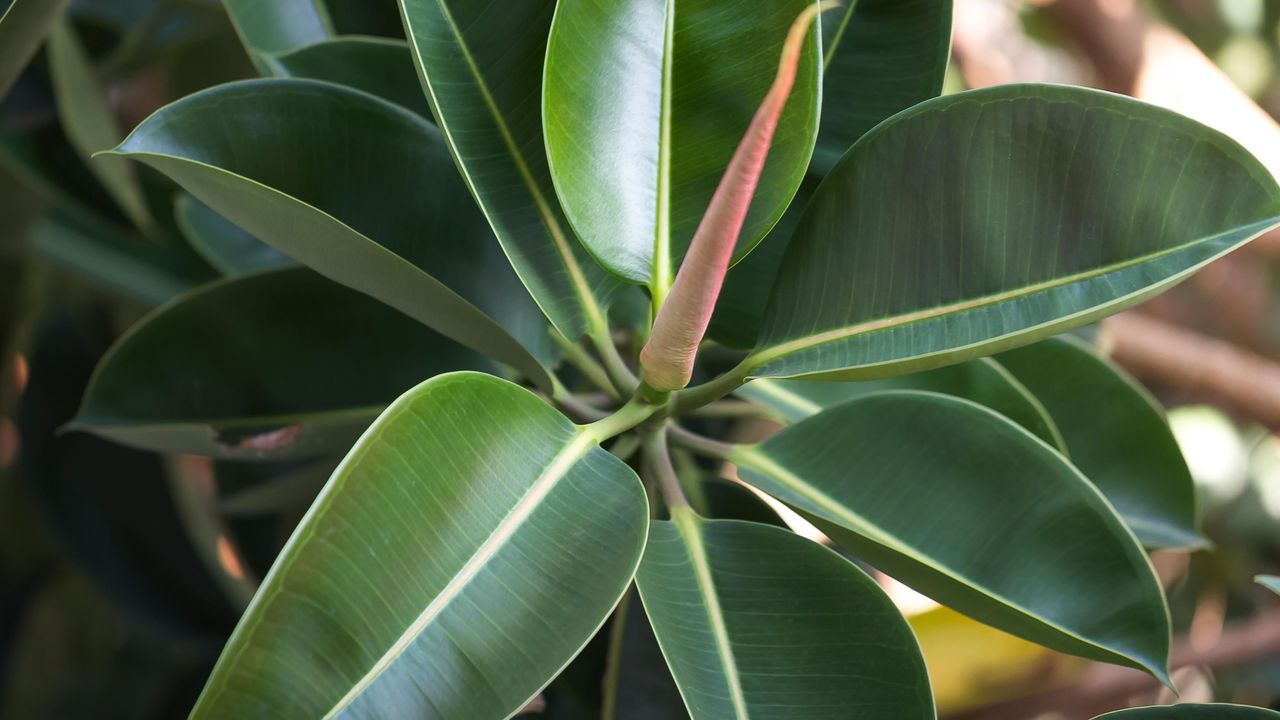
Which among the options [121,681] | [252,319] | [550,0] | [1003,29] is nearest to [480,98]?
[550,0]

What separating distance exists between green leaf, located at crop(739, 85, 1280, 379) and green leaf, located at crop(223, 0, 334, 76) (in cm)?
33

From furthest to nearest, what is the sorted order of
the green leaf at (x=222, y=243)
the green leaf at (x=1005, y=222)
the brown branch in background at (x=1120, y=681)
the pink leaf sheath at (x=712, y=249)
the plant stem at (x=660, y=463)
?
the brown branch in background at (x=1120, y=681) < the green leaf at (x=222, y=243) < the plant stem at (x=660, y=463) < the green leaf at (x=1005, y=222) < the pink leaf sheath at (x=712, y=249)

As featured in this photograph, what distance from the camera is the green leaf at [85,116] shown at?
0.77m

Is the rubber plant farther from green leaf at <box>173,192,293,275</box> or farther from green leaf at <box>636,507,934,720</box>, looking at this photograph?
green leaf at <box>173,192,293,275</box>

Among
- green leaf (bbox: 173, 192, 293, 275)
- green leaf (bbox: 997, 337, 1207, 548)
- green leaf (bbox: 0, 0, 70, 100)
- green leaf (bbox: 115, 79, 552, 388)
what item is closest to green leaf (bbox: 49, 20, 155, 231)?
green leaf (bbox: 173, 192, 293, 275)

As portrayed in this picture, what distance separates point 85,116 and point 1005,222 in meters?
0.71

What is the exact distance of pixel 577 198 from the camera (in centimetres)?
43

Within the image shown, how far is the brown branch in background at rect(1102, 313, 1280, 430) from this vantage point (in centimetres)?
117

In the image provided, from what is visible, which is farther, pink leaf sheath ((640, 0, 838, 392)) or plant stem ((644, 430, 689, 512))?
plant stem ((644, 430, 689, 512))

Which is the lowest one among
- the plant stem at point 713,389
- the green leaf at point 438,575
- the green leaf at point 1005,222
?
the green leaf at point 438,575

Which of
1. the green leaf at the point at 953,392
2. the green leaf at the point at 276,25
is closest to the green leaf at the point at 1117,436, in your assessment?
the green leaf at the point at 953,392

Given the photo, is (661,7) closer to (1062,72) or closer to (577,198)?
(577,198)

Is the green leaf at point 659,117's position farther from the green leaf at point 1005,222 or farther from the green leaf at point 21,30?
the green leaf at point 21,30

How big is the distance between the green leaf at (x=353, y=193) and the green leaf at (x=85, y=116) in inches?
16.1
